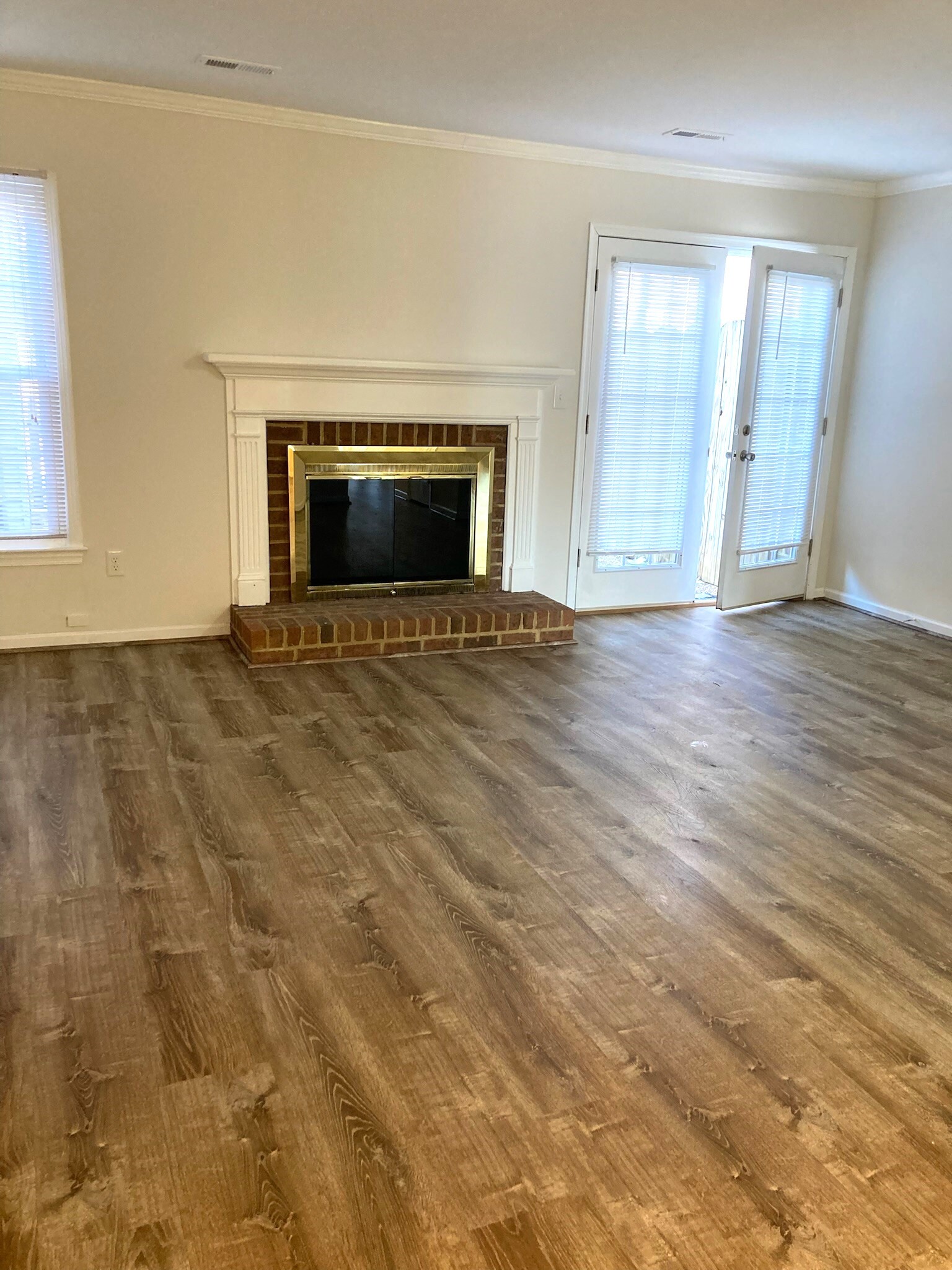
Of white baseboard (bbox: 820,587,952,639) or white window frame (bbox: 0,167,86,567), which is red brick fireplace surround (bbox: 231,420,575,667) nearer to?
white window frame (bbox: 0,167,86,567)

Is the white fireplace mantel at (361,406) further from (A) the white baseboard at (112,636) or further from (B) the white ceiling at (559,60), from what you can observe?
(B) the white ceiling at (559,60)

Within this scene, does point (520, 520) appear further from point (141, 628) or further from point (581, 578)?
point (141, 628)

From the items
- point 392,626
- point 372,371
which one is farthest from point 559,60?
point 392,626

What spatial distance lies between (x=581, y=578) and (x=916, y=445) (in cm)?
216

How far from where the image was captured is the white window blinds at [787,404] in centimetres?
586

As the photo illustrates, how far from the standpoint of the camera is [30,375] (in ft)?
14.8

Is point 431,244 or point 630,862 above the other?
point 431,244

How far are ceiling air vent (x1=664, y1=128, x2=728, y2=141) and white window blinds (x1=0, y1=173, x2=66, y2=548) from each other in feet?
9.61

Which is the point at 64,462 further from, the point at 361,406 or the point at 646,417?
the point at 646,417

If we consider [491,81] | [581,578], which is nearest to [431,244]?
[491,81]

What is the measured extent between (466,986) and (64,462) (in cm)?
345

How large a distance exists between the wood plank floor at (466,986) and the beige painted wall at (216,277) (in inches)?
36.9

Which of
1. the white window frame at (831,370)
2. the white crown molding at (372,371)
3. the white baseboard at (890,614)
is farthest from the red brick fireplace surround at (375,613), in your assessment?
the white baseboard at (890,614)

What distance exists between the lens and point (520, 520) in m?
5.59
